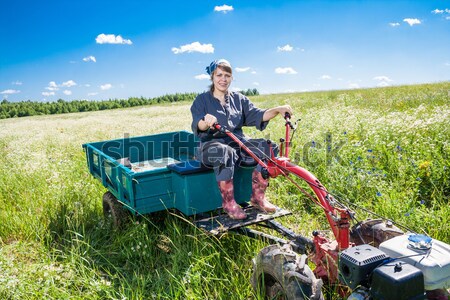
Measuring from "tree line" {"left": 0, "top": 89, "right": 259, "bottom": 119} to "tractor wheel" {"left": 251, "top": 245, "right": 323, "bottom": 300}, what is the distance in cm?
3383

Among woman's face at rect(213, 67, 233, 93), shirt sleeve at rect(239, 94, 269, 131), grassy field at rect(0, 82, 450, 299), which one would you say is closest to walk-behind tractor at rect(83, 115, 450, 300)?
grassy field at rect(0, 82, 450, 299)

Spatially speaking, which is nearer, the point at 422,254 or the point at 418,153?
the point at 422,254

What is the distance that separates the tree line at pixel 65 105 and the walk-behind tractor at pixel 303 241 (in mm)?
32634

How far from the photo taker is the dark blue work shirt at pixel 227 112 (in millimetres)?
3984

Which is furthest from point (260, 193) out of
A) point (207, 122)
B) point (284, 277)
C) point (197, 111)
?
point (284, 277)

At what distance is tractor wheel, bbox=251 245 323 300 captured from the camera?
8.05ft

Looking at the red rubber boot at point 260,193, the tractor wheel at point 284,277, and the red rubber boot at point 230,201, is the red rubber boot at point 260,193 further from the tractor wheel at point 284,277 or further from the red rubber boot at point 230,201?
the tractor wheel at point 284,277

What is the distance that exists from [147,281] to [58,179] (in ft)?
10.4

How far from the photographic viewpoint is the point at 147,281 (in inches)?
141

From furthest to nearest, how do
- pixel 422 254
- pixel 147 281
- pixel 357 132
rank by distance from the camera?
1. pixel 357 132
2. pixel 147 281
3. pixel 422 254

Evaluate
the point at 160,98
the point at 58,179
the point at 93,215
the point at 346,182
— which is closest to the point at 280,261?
the point at 346,182

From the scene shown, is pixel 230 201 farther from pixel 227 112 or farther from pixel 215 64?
pixel 215 64

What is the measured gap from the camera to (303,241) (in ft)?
10.2

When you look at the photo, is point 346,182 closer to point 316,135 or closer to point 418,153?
point 418,153
